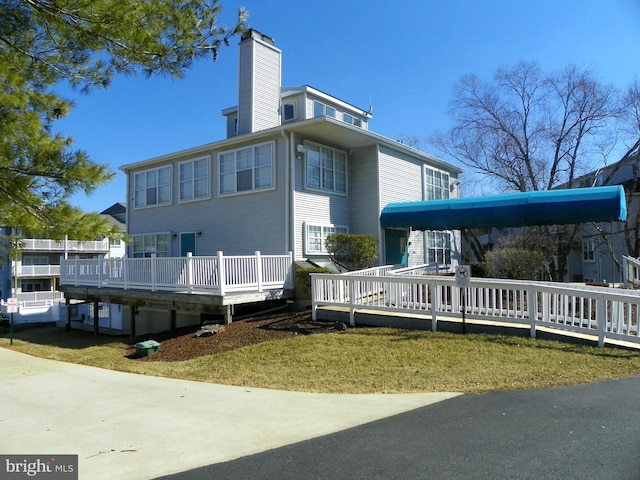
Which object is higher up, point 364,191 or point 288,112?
point 288,112

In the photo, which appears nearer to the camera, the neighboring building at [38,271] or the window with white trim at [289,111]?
the window with white trim at [289,111]

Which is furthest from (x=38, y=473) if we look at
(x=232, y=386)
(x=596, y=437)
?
(x=596, y=437)

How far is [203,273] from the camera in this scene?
41.7 feet

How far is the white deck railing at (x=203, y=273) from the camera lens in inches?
489

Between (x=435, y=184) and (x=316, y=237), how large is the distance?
772 centimetres

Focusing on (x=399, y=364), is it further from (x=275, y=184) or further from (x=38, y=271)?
(x=38, y=271)

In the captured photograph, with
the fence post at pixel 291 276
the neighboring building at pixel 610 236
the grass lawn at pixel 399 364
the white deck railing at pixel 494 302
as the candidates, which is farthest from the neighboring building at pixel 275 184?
the neighboring building at pixel 610 236

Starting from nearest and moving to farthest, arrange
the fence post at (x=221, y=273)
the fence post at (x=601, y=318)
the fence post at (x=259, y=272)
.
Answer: the fence post at (x=601, y=318), the fence post at (x=221, y=273), the fence post at (x=259, y=272)

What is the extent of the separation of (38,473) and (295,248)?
36.8 feet

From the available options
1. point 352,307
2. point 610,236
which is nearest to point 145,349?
point 352,307

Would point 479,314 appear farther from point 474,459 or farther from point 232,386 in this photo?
point 474,459

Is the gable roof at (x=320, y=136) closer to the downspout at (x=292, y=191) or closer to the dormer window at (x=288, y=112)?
the downspout at (x=292, y=191)

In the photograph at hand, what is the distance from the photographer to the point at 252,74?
18.1 m

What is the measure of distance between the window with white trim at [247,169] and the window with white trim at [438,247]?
310 inches
